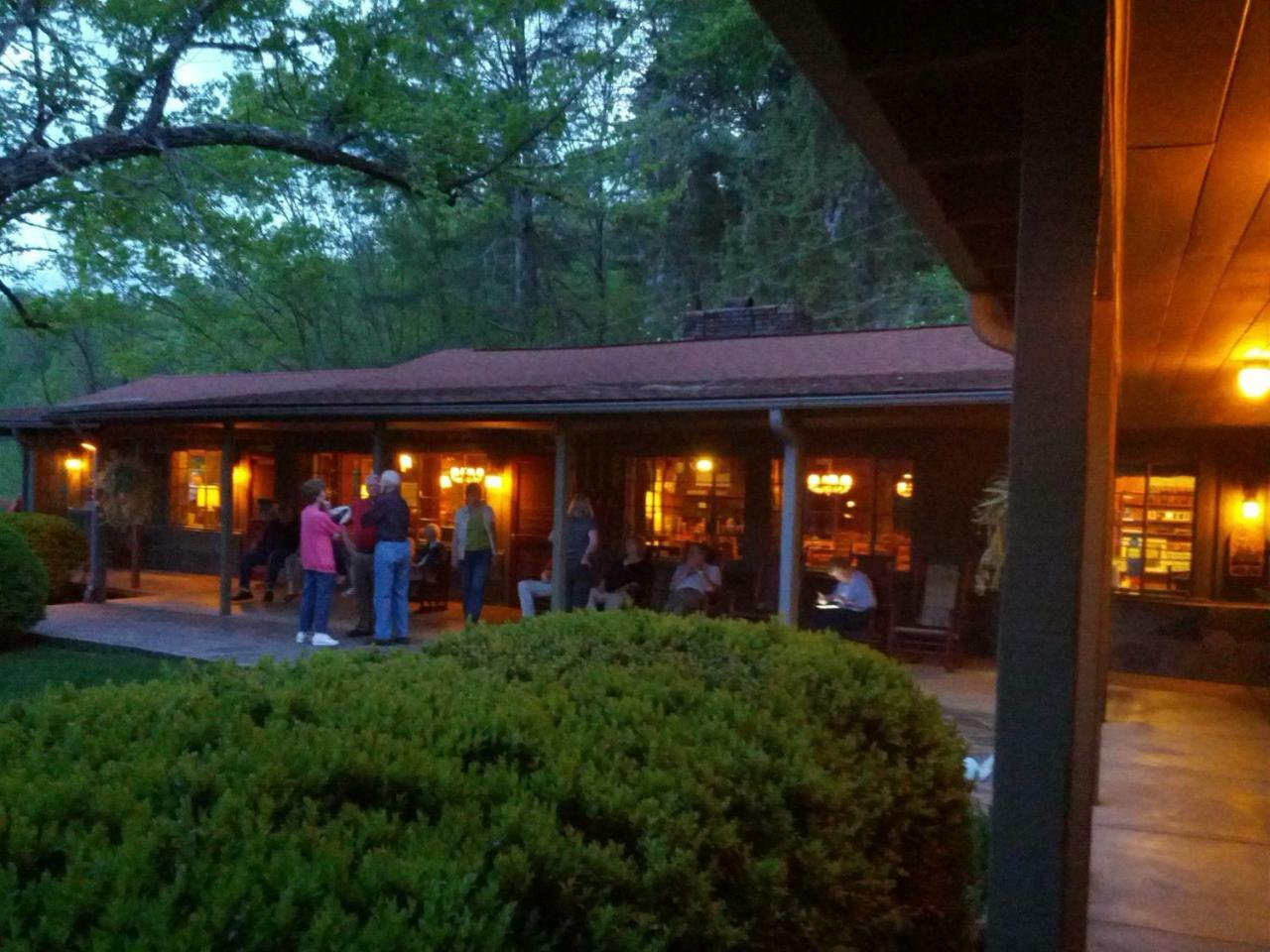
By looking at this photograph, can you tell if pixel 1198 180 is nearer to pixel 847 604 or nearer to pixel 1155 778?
pixel 1155 778

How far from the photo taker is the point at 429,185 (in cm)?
1266

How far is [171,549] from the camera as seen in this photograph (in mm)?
18953

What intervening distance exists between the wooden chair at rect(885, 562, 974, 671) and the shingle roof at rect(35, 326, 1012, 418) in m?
2.24

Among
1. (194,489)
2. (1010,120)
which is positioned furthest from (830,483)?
(194,489)

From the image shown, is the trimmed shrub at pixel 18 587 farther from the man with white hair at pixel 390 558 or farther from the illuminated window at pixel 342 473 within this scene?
the illuminated window at pixel 342 473

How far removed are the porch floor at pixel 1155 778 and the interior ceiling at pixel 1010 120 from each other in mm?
2204

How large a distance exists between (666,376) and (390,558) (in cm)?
363

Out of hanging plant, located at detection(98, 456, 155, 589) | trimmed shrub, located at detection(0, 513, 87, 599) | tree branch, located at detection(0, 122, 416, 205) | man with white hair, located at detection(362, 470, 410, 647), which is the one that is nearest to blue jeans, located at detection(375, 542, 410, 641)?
man with white hair, located at detection(362, 470, 410, 647)

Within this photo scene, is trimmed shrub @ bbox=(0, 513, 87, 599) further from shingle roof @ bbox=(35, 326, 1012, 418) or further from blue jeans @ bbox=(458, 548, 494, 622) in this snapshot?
blue jeans @ bbox=(458, 548, 494, 622)

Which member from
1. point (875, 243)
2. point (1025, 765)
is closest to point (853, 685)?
point (1025, 765)

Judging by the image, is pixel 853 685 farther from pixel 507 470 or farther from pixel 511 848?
pixel 507 470

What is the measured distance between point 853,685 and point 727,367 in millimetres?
9097

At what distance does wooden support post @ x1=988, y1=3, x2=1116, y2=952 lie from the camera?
2.62m

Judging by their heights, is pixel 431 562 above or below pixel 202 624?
above
